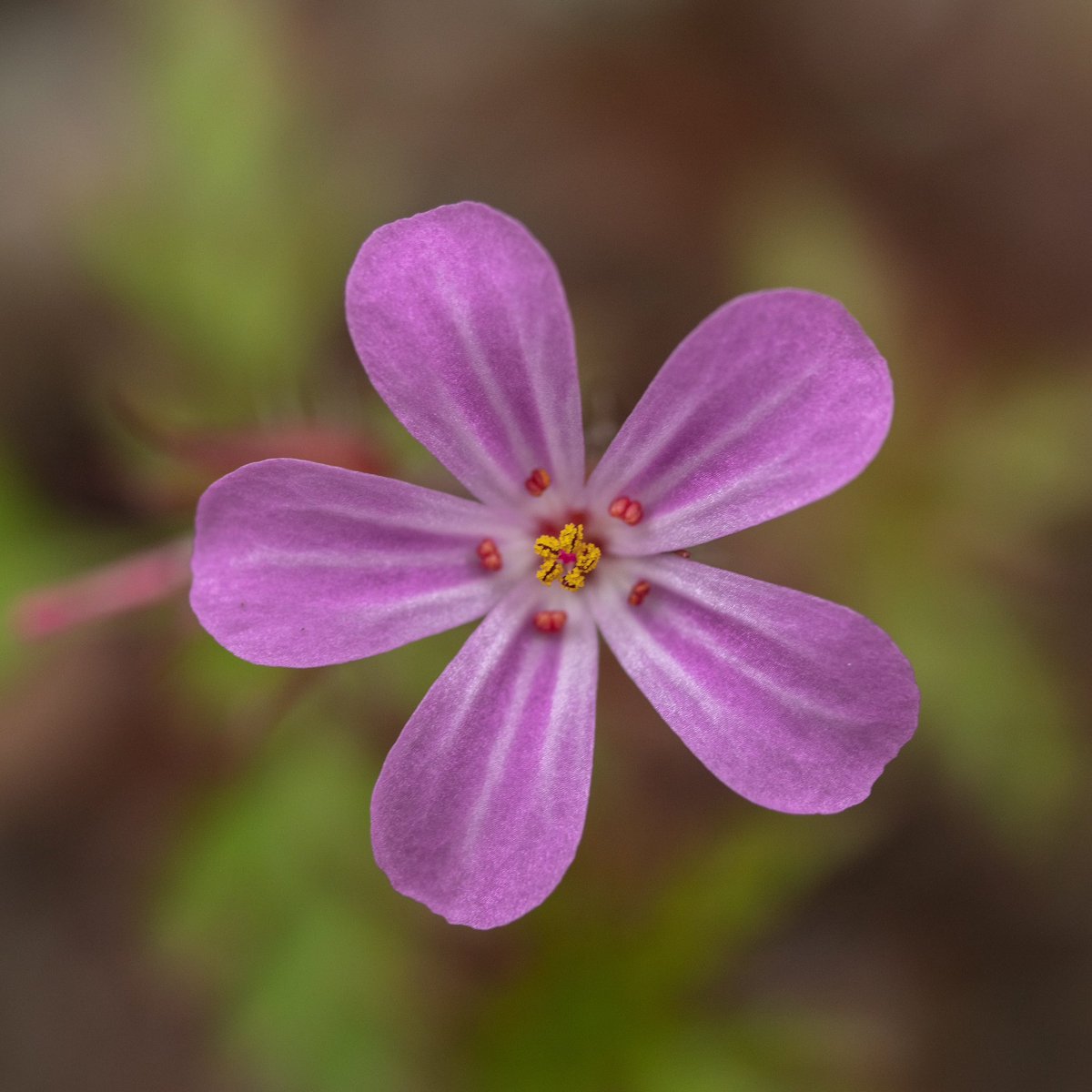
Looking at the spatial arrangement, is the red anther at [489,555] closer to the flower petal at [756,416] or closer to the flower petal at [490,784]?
the flower petal at [490,784]

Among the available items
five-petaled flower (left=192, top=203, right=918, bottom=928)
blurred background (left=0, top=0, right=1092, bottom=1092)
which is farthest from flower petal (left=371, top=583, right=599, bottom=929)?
blurred background (left=0, top=0, right=1092, bottom=1092)

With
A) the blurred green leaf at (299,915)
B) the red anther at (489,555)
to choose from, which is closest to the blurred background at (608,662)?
the blurred green leaf at (299,915)

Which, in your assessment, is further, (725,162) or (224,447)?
(725,162)

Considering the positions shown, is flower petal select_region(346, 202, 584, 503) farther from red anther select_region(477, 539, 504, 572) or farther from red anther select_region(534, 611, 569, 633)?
red anther select_region(534, 611, 569, 633)

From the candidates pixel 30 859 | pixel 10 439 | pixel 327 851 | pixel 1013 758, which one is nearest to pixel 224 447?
pixel 327 851

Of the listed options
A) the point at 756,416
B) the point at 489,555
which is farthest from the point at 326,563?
the point at 756,416

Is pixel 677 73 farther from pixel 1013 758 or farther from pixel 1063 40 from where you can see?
pixel 1013 758

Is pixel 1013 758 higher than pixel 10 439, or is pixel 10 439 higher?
pixel 10 439
